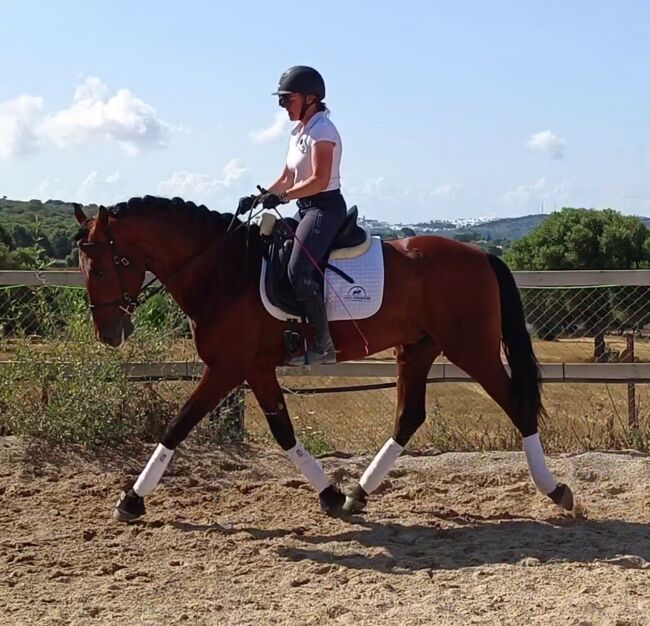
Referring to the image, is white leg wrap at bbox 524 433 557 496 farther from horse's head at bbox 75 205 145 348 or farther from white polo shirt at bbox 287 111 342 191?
horse's head at bbox 75 205 145 348

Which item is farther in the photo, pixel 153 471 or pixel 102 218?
pixel 153 471

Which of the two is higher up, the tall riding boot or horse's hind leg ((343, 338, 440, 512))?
the tall riding boot

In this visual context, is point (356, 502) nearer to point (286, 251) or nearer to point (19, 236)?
point (286, 251)

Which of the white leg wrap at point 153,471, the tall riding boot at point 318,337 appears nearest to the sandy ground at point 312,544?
the white leg wrap at point 153,471

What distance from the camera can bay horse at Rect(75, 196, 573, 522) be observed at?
589 cm

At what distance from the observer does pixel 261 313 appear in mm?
5945

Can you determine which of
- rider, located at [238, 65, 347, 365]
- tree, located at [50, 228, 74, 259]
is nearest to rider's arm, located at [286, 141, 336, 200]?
rider, located at [238, 65, 347, 365]

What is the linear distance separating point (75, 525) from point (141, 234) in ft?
6.20

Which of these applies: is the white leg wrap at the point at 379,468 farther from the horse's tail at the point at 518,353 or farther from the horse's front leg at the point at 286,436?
the horse's tail at the point at 518,353

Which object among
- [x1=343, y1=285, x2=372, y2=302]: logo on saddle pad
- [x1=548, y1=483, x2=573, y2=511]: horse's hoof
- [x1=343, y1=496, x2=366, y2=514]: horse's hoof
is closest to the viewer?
[x1=343, y1=285, x2=372, y2=302]: logo on saddle pad

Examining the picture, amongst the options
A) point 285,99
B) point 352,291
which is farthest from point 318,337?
point 285,99

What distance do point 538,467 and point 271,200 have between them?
242 centimetres

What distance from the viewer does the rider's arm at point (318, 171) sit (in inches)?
225

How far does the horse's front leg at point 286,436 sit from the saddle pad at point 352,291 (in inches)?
21.3
